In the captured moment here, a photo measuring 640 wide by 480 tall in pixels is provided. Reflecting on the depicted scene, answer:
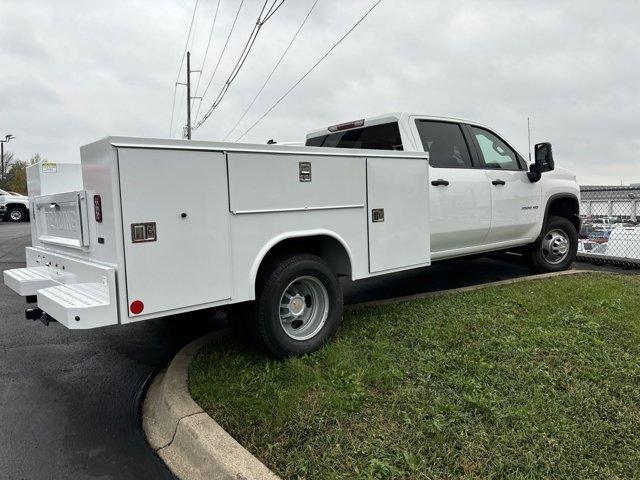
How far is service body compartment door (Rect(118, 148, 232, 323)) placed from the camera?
3137mm

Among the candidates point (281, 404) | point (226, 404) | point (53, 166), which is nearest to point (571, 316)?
point (281, 404)

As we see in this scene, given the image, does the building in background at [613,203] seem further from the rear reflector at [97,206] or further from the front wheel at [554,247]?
the rear reflector at [97,206]

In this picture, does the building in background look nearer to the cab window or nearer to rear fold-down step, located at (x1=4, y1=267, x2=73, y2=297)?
the cab window

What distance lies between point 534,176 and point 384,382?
413 cm

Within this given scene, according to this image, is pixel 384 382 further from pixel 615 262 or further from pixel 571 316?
pixel 615 262

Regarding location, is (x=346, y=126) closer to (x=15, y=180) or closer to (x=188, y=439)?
(x=188, y=439)

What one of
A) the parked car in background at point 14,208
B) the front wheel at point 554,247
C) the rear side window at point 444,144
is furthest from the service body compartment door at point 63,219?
the parked car in background at point 14,208


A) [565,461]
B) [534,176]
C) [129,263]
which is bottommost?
[565,461]

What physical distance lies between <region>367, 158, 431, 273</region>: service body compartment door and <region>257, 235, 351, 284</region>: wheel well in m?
0.27

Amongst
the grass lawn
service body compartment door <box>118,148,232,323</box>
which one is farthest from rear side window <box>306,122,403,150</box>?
service body compartment door <box>118,148,232,323</box>

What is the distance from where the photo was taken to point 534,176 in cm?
652

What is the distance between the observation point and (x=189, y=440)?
9.97ft

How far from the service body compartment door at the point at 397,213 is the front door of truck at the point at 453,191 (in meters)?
0.33

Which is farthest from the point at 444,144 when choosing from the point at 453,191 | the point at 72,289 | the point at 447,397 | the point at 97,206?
the point at 72,289
